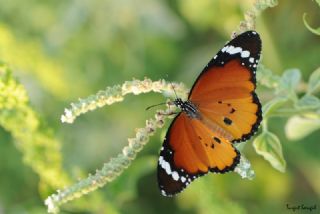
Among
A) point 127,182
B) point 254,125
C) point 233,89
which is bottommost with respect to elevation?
point 254,125

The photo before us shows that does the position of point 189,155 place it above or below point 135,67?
below

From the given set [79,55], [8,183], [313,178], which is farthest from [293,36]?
[8,183]

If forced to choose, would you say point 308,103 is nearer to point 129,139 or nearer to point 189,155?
point 189,155

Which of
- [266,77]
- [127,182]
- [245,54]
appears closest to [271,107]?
[266,77]

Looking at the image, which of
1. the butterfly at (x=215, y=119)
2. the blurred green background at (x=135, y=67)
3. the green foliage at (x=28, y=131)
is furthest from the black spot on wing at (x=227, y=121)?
the blurred green background at (x=135, y=67)

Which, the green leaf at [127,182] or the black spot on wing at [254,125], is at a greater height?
the green leaf at [127,182]

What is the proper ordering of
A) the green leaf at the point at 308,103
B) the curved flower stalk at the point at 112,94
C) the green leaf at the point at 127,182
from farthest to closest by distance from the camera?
the green leaf at the point at 127,182 < the green leaf at the point at 308,103 < the curved flower stalk at the point at 112,94

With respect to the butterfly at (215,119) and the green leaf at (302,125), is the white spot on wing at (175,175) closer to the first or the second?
the butterfly at (215,119)

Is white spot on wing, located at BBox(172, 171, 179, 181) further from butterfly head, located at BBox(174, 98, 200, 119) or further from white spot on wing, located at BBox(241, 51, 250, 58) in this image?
white spot on wing, located at BBox(241, 51, 250, 58)
